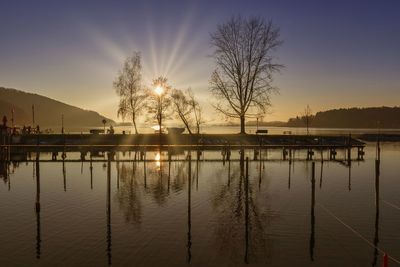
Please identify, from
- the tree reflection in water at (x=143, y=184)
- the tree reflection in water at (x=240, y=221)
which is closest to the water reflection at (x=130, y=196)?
the tree reflection in water at (x=143, y=184)

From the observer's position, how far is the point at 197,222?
20.4 m

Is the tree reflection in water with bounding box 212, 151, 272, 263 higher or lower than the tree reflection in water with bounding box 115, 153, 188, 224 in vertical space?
lower

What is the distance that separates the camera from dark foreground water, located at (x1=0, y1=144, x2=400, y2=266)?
51.6 ft

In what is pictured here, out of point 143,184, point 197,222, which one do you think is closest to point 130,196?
point 143,184

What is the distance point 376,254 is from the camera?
16.2 meters

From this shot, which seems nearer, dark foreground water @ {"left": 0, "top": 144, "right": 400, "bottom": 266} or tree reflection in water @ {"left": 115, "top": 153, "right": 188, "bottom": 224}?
dark foreground water @ {"left": 0, "top": 144, "right": 400, "bottom": 266}

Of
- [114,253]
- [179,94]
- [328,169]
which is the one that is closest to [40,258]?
[114,253]

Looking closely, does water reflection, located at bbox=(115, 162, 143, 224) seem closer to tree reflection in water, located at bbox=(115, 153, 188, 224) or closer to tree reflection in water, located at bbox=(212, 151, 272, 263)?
tree reflection in water, located at bbox=(115, 153, 188, 224)

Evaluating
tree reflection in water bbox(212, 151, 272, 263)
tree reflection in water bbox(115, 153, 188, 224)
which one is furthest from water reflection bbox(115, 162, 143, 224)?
tree reflection in water bbox(212, 151, 272, 263)

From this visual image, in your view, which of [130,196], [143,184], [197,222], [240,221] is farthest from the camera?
[143,184]

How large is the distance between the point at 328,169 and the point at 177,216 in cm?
2398

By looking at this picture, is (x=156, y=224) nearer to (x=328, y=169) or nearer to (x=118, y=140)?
(x=328, y=169)

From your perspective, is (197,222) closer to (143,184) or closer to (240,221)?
(240,221)

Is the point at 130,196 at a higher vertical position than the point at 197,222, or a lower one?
higher
